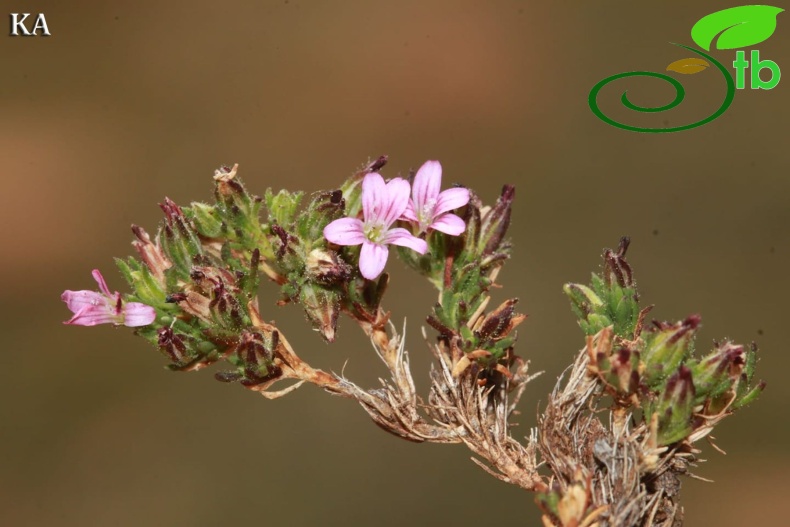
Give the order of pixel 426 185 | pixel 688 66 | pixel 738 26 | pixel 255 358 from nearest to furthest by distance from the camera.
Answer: pixel 255 358
pixel 426 185
pixel 738 26
pixel 688 66

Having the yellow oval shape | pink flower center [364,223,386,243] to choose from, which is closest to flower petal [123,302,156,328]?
pink flower center [364,223,386,243]

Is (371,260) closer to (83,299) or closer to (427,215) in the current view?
(427,215)

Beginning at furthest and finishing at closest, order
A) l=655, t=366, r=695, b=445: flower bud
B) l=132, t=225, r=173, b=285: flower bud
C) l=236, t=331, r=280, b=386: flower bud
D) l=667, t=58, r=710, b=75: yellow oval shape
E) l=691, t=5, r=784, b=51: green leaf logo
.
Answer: l=667, t=58, r=710, b=75: yellow oval shape → l=691, t=5, r=784, b=51: green leaf logo → l=132, t=225, r=173, b=285: flower bud → l=236, t=331, r=280, b=386: flower bud → l=655, t=366, r=695, b=445: flower bud

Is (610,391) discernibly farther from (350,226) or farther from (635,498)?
(350,226)

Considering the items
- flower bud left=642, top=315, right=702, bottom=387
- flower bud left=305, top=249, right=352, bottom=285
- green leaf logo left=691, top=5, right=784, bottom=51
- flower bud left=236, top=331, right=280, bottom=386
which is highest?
green leaf logo left=691, top=5, right=784, bottom=51

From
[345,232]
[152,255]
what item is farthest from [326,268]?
[152,255]

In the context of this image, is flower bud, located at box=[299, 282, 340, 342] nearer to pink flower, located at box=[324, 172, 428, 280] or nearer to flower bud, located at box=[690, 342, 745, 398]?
pink flower, located at box=[324, 172, 428, 280]

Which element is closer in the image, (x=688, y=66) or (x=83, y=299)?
(x=83, y=299)
